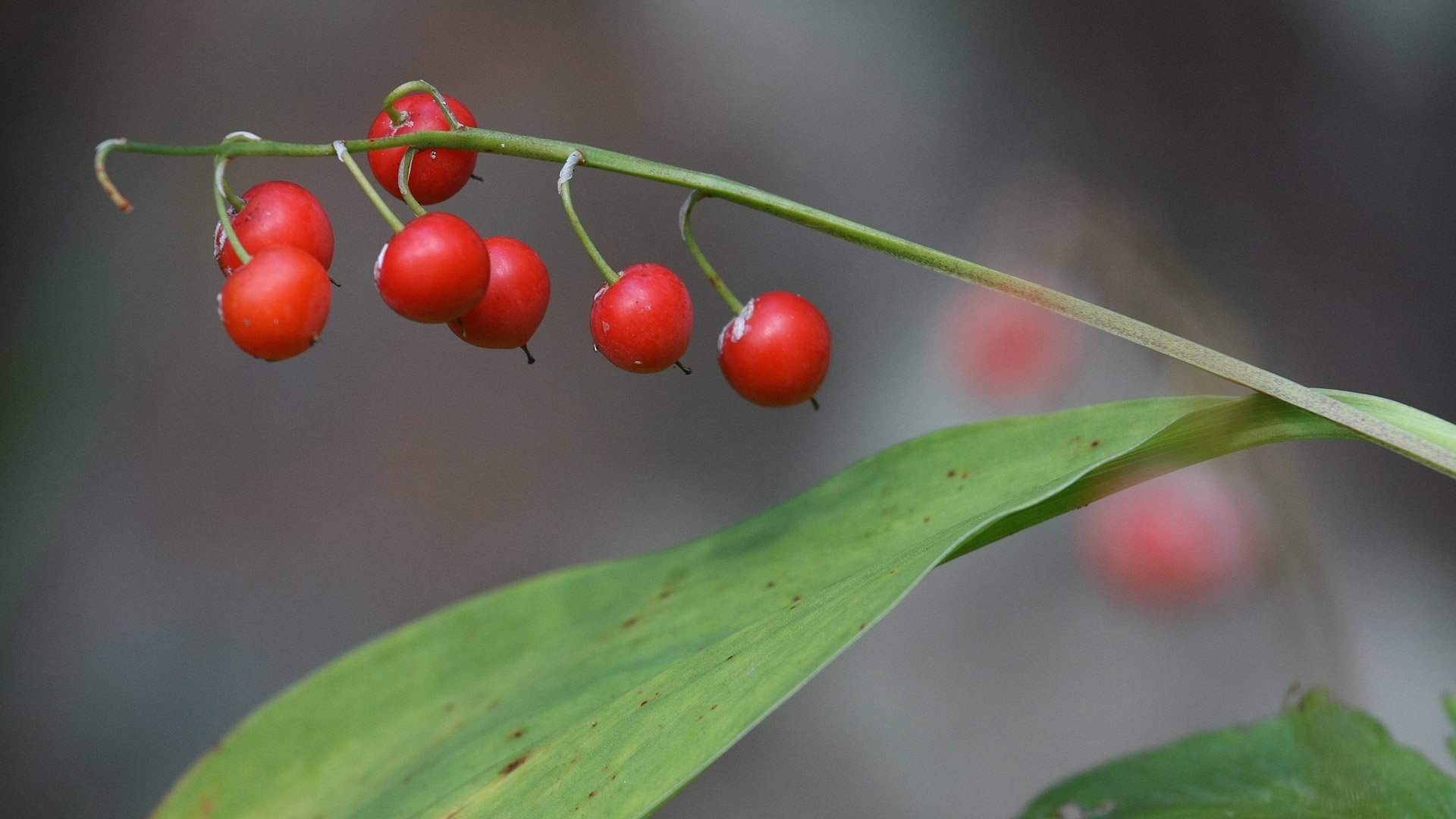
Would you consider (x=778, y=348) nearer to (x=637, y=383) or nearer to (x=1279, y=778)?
(x=1279, y=778)

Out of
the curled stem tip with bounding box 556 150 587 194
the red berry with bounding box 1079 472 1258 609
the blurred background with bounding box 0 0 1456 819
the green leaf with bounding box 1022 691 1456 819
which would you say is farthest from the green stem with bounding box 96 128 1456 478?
the blurred background with bounding box 0 0 1456 819

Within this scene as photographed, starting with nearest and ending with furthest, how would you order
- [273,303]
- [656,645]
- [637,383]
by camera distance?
[273,303]
[656,645]
[637,383]

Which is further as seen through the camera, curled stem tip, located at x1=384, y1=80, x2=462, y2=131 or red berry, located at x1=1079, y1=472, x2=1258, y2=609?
red berry, located at x1=1079, y1=472, x2=1258, y2=609

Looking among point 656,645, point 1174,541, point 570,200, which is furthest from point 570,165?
point 1174,541

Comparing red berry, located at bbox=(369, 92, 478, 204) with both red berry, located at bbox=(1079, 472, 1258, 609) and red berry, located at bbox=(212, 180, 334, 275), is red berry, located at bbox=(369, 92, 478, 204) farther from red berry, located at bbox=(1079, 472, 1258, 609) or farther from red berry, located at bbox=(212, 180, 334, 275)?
red berry, located at bbox=(1079, 472, 1258, 609)

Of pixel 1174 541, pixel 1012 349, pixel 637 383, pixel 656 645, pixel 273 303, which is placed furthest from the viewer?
pixel 637 383

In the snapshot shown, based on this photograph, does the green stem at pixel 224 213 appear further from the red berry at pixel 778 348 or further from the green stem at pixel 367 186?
the red berry at pixel 778 348
